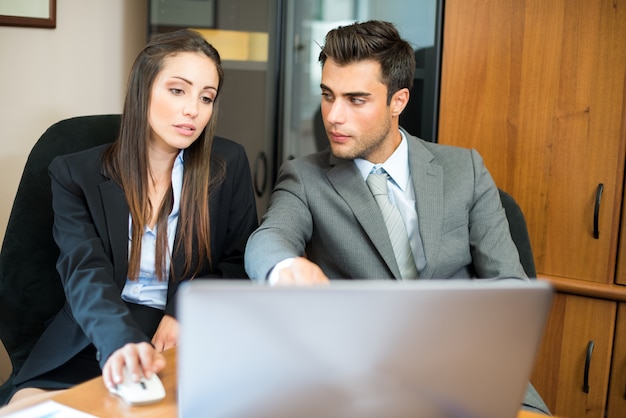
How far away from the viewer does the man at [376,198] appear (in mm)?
1688

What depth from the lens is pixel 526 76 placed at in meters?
2.08

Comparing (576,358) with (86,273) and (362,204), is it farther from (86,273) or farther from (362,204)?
(86,273)

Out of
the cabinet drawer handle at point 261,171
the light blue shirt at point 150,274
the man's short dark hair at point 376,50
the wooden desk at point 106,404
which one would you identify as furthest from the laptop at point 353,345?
the cabinet drawer handle at point 261,171

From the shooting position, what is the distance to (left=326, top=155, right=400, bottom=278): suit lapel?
1.67 metres

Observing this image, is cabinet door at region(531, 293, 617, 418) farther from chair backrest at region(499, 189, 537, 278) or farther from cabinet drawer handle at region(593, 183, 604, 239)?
chair backrest at region(499, 189, 537, 278)

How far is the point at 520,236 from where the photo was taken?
1.77m

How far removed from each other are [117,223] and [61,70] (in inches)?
46.3

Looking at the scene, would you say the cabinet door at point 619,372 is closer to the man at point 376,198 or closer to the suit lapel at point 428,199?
the man at point 376,198

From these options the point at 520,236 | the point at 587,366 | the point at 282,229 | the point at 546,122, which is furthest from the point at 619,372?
the point at 282,229

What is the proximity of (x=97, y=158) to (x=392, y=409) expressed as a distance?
116cm

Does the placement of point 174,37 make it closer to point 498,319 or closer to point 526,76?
point 526,76

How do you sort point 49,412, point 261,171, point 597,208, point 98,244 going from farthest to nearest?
point 261,171, point 597,208, point 98,244, point 49,412

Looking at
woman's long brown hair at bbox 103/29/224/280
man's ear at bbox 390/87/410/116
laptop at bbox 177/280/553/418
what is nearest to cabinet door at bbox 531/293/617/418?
man's ear at bbox 390/87/410/116

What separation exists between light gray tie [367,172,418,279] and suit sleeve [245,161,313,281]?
183 mm
